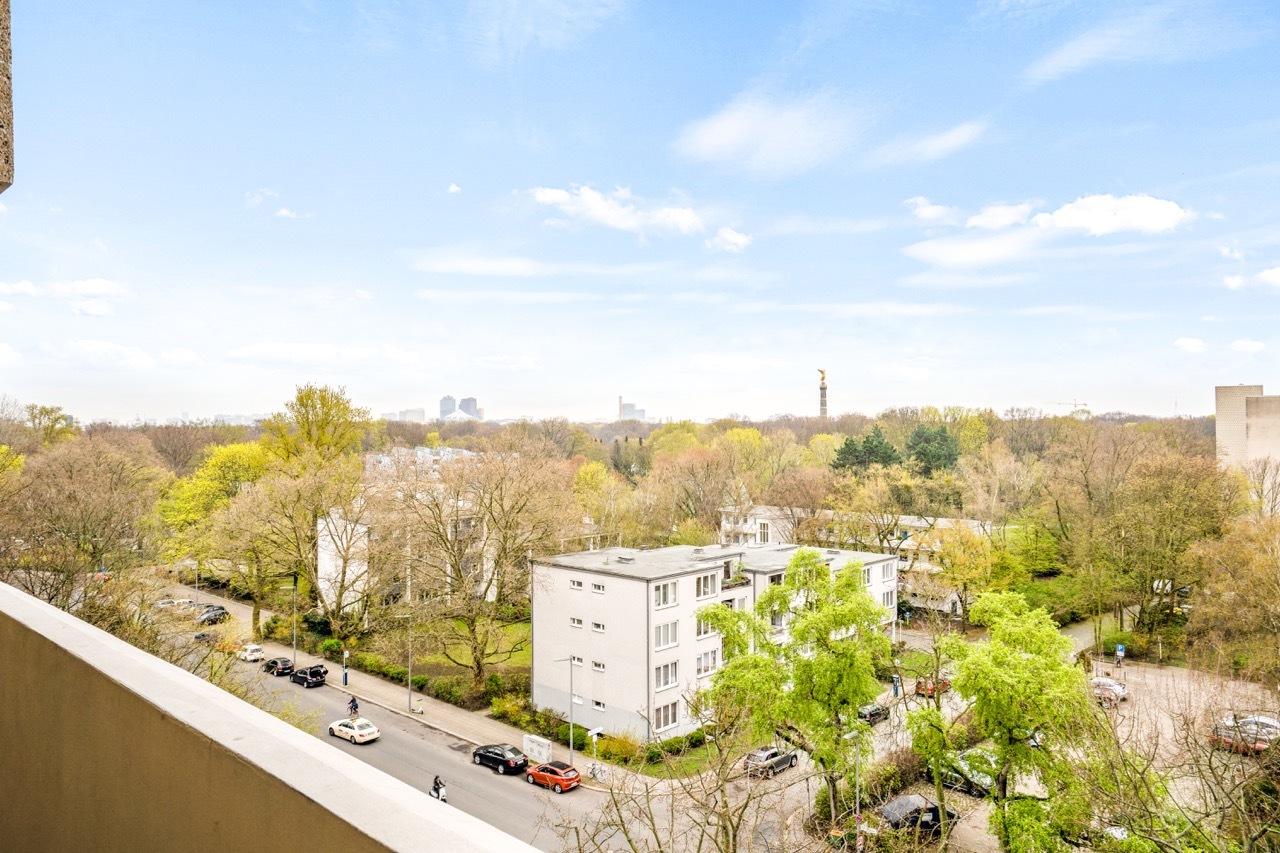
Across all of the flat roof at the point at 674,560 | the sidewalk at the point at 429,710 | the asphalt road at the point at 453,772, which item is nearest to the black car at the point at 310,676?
the sidewalk at the point at 429,710

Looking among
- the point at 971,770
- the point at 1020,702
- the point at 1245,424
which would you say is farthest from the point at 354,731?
the point at 1245,424

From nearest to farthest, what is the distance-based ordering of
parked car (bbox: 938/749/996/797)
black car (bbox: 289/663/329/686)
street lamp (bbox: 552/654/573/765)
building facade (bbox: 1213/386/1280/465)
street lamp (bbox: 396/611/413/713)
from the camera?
parked car (bbox: 938/749/996/797) < street lamp (bbox: 552/654/573/765) < street lamp (bbox: 396/611/413/713) < black car (bbox: 289/663/329/686) < building facade (bbox: 1213/386/1280/465)

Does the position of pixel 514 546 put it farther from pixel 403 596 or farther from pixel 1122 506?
pixel 1122 506

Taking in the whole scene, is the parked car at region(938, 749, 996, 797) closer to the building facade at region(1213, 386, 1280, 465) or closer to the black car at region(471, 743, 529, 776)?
the black car at region(471, 743, 529, 776)

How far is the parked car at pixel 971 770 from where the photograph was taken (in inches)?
476

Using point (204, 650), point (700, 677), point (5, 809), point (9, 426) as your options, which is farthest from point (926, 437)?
point (9, 426)

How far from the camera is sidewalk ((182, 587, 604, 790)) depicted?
17.9 meters

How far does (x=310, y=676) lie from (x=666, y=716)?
10278mm

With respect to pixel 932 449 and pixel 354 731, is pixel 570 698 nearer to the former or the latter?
pixel 354 731

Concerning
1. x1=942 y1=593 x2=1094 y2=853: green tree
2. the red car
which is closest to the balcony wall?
x1=942 y1=593 x2=1094 y2=853: green tree

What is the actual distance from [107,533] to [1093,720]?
77.4 ft

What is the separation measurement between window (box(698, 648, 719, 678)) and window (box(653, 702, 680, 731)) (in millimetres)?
1122

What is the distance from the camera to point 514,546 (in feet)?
70.2

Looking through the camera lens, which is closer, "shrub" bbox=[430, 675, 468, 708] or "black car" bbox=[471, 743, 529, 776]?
"black car" bbox=[471, 743, 529, 776]
